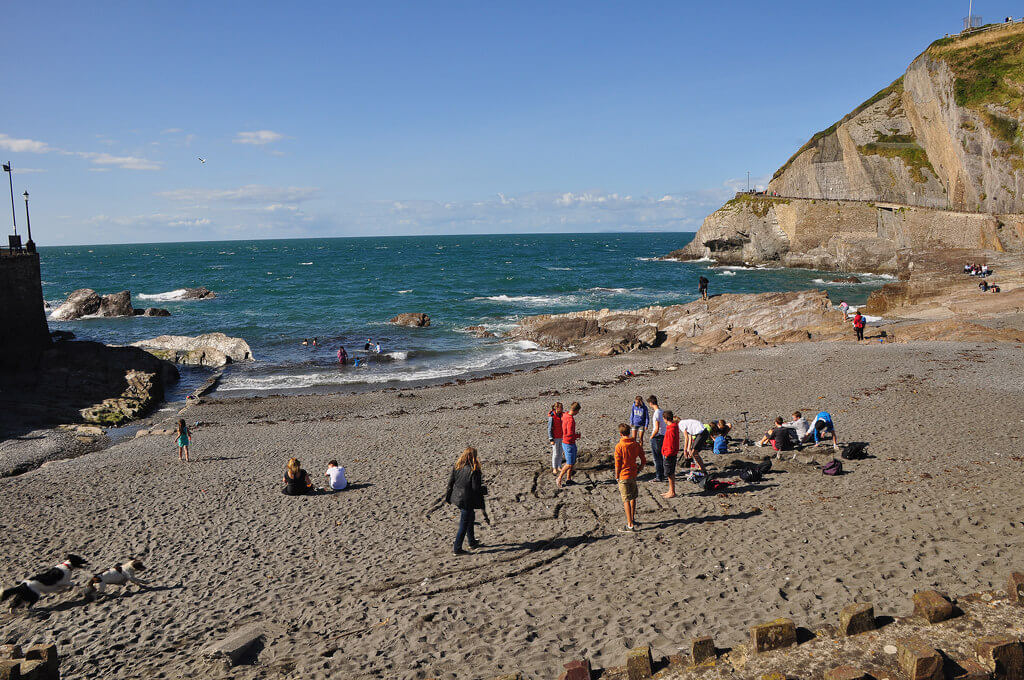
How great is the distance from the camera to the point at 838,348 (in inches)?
1008

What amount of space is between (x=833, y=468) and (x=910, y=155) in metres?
70.1

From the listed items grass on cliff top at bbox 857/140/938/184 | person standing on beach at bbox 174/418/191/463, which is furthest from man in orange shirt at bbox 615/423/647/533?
grass on cliff top at bbox 857/140/938/184

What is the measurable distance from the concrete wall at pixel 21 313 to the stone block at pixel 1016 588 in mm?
32379

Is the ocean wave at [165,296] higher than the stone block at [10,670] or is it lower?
higher

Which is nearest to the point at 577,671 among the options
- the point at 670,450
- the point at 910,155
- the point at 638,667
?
the point at 638,667

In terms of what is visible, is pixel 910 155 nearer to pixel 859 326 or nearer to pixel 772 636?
pixel 859 326

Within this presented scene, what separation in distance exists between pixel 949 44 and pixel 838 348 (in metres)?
51.6

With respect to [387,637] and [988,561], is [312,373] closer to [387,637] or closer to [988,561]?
[387,637]

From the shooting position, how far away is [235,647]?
729 cm

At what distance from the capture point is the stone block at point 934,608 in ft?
20.1

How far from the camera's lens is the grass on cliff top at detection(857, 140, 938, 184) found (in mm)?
64656

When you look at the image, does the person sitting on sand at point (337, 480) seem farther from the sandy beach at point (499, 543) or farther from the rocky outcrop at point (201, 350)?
the rocky outcrop at point (201, 350)

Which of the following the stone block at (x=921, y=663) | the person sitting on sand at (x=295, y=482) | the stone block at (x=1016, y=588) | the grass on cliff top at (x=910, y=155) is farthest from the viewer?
the grass on cliff top at (x=910, y=155)

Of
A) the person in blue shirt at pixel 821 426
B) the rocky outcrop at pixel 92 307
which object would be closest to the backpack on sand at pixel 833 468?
the person in blue shirt at pixel 821 426
